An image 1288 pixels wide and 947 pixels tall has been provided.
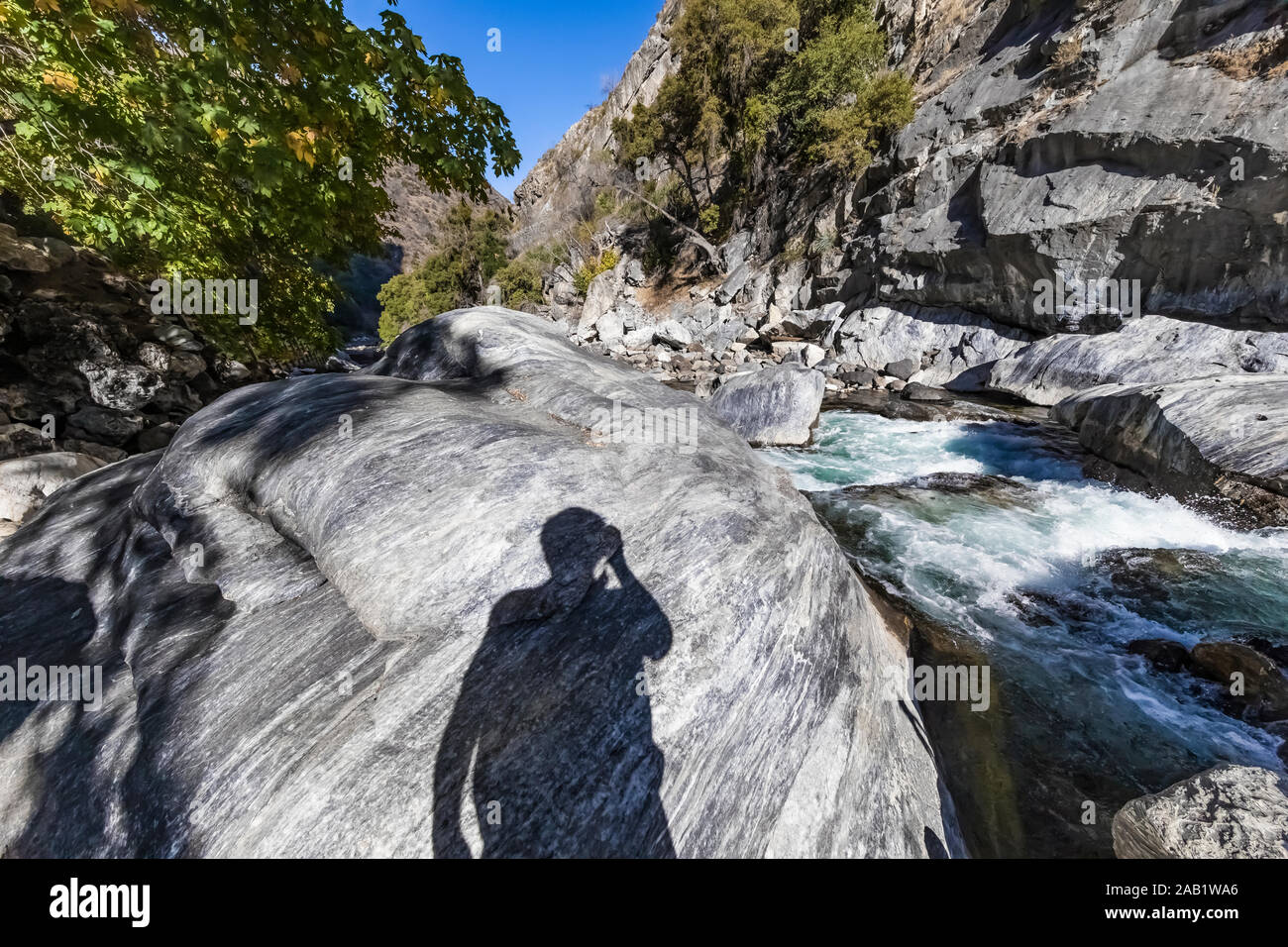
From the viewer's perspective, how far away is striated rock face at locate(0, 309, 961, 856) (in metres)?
2.60

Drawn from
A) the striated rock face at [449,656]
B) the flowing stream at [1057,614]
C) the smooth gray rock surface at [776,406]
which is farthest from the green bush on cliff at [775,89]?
the striated rock face at [449,656]

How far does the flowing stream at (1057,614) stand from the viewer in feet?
13.8

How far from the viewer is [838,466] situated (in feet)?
38.6

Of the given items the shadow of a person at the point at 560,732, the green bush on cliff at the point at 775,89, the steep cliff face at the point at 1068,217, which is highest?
the green bush on cliff at the point at 775,89

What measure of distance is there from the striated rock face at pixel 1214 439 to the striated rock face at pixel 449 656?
332 inches

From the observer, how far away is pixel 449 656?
310 centimetres

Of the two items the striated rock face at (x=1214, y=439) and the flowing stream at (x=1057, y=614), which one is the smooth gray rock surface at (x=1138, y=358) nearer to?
the striated rock face at (x=1214, y=439)

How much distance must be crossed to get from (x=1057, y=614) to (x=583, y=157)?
77472mm

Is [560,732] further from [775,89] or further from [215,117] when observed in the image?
[775,89]

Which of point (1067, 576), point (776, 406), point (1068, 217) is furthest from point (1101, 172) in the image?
point (1067, 576)

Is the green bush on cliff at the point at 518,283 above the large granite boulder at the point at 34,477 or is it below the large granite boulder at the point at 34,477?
above

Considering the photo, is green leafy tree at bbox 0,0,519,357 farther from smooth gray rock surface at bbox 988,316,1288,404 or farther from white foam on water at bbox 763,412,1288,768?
smooth gray rock surface at bbox 988,316,1288,404
